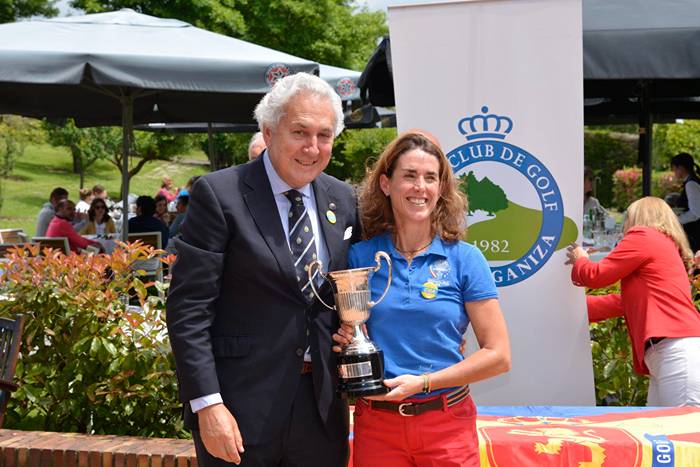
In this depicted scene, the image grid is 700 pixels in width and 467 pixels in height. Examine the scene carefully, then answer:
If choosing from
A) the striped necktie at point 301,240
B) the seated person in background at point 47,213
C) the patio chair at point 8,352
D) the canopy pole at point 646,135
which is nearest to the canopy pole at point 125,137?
the seated person in background at point 47,213

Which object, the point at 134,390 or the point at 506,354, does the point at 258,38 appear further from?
the point at 506,354

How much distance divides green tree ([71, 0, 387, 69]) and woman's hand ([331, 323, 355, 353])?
21.6m

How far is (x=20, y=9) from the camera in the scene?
89.8 feet

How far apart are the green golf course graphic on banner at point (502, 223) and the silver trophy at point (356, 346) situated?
1.60 metres

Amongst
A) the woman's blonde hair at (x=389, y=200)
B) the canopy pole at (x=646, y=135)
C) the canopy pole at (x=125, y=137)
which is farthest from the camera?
the canopy pole at (x=125, y=137)

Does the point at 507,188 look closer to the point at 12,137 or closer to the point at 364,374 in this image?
the point at 364,374

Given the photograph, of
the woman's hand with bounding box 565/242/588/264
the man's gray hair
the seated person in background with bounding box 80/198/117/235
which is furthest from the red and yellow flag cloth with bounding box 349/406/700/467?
the seated person in background with bounding box 80/198/117/235

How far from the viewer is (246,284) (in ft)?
8.17

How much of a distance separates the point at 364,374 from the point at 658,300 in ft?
7.06

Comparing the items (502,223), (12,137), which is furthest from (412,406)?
(12,137)

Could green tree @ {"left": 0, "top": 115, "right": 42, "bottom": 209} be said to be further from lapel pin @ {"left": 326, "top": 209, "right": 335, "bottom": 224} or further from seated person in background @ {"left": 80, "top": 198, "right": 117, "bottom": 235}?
lapel pin @ {"left": 326, "top": 209, "right": 335, "bottom": 224}

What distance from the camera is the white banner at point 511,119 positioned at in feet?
12.9

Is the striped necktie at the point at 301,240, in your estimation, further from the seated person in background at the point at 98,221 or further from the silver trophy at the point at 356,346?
the seated person in background at the point at 98,221

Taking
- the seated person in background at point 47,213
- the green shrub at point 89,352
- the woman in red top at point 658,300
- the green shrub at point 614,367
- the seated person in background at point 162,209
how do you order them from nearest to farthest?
the woman in red top at point 658,300
the green shrub at point 89,352
the green shrub at point 614,367
the seated person in background at point 47,213
the seated person in background at point 162,209
